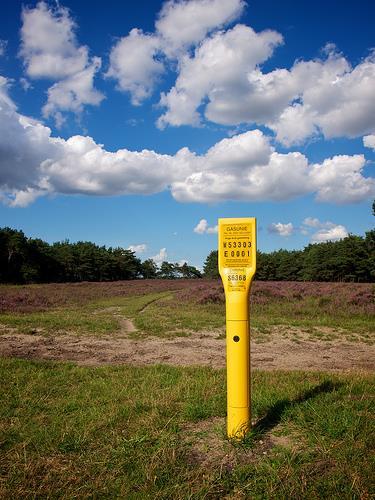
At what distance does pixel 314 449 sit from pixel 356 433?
1.97 feet

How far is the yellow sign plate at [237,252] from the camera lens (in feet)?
14.4

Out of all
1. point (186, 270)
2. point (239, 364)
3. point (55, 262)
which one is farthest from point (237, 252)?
point (186, 270)

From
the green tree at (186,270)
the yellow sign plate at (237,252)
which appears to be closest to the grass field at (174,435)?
the yellow sign plate at (237,252)

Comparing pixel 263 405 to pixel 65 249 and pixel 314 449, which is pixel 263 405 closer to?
pixel 314 449

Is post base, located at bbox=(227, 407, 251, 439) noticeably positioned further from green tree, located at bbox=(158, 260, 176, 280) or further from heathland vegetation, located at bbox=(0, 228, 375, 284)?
green tree, located at bbox=(158, 260, 176, 280)

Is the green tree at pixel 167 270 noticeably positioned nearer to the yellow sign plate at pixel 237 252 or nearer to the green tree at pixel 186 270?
the green tree at pixel 186 270

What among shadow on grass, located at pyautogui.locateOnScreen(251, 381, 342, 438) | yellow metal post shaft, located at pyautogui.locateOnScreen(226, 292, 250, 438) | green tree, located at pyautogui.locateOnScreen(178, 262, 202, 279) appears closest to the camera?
yellow metal post shaft, located at pyautogui.locateOnScreen(226, 292, 250, 438)

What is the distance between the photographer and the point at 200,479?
360 centimetres

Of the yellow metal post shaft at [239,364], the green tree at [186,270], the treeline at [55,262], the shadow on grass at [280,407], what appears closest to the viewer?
the yellow metal post shaft at [239,364]

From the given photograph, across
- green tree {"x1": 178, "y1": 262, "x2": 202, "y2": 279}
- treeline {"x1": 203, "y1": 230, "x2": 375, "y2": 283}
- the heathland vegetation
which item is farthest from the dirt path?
green tree {"x1": 178, "y1": 262, "x2": 202, "y2": 279}

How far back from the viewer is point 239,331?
4.35 meters

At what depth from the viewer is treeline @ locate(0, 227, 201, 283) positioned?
7206 centimetres

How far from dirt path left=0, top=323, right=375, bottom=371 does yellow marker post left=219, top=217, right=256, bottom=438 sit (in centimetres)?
432

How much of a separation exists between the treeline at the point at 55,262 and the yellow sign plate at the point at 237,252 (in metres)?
69.9
